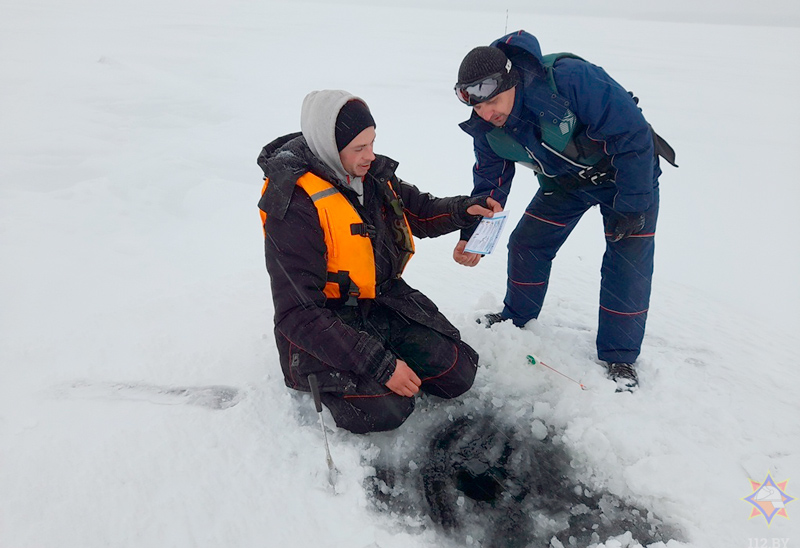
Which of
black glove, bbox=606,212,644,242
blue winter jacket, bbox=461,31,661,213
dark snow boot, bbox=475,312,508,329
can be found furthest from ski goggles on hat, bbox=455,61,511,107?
dark snow boot, bbox=475,312,508,329

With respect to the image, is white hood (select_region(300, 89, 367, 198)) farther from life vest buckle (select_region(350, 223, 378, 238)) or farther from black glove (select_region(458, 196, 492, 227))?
black glove (select_region(458, 196, 492, 227))

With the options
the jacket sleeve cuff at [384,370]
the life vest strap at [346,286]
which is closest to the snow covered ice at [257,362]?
the jacket sleeve cuff at [384,370]

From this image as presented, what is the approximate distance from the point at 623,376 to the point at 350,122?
80.9 inches

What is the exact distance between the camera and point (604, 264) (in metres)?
2.89

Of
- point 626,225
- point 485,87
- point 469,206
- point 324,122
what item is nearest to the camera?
point 324,122

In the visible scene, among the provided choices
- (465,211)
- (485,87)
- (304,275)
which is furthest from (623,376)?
(304,275)

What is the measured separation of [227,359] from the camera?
9.29 feet

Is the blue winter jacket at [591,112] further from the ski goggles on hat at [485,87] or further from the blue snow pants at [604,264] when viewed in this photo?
the blue snow pants at [604,264]

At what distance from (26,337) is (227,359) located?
1.18 meters

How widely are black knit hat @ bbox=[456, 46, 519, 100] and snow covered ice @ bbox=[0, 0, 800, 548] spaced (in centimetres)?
147

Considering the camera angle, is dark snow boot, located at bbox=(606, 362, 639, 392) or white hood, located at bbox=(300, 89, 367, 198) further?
dark snow boot, located at bbox=(606, 362, 639, 392)

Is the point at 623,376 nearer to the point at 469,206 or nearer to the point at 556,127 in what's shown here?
the point at 469,206

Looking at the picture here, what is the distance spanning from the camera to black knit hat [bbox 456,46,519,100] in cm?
234

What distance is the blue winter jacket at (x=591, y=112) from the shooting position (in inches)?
93.3
